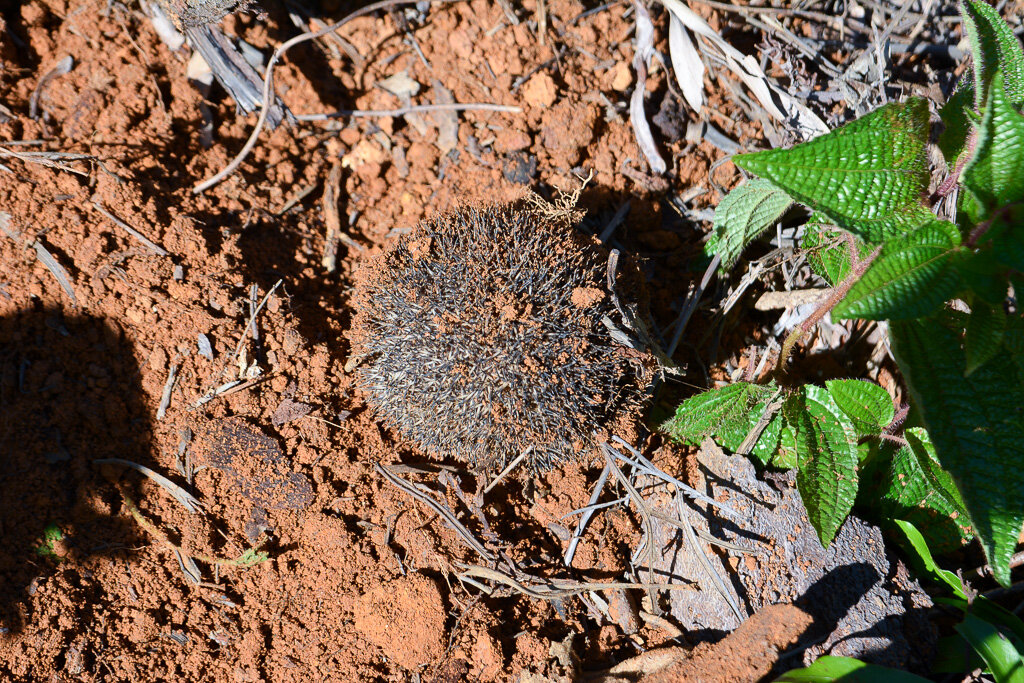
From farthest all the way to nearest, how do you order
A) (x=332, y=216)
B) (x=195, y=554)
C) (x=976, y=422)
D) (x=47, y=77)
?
(x=332, y=216) < (x=47, y=77) < (x=195, y=554) < (x=976, y=422)

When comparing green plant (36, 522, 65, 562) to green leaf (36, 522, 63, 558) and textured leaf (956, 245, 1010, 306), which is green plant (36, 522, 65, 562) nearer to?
green leaf (36, 522, 63, 558)

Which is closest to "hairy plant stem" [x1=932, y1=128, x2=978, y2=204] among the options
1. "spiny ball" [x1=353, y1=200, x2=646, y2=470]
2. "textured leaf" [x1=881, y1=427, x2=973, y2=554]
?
"textured leaf" [x1=881, y1=427, x2=973, y2=554]

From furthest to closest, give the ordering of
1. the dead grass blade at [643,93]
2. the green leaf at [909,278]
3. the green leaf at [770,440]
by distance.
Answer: the dead grass blade at [643,93] → the green leaf at [770,440] → the green leaf at [909,278]

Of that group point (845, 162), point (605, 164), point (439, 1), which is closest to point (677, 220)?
point (605, 164)

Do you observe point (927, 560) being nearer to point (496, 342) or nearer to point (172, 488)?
point (496, 342)

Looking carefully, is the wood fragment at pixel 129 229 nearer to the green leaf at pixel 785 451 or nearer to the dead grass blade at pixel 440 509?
the dead grass blade at pixel 440 509

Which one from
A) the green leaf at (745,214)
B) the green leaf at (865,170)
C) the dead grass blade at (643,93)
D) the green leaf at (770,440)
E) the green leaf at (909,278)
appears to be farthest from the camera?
the dead grass blade at (643,93)

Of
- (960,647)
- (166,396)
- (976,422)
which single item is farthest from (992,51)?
(166,396)

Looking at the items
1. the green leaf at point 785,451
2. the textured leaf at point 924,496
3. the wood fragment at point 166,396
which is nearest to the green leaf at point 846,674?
the textured leaf at point 924,496
